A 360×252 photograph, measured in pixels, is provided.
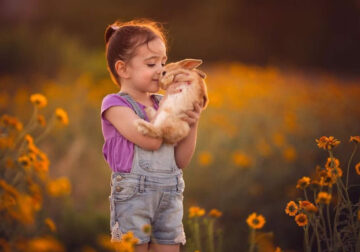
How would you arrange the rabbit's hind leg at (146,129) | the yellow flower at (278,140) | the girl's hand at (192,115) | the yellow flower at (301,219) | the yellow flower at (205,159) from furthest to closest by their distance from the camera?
the yellow flower at (278,140), the yellow flower at (205,159), the yellow flower at (301,219), the girl's hand at (192,115), the rabbit's hind leg at (146,129)

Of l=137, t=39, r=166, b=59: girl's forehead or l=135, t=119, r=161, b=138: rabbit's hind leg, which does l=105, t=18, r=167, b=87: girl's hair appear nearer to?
l=137, t=39, r=166, b=59: girl's forehead

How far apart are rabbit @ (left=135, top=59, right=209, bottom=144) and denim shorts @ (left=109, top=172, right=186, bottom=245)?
19 centimetres

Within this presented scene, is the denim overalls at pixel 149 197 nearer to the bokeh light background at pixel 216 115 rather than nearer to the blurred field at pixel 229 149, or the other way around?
the bokeh light background at pixel 216 115

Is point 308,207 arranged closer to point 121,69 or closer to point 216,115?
point 121,69

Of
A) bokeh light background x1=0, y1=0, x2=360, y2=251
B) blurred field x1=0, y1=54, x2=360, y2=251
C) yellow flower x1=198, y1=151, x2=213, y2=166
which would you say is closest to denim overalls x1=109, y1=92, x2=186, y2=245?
bokeh light background x1=0, y1=0, x2=360, y2=251

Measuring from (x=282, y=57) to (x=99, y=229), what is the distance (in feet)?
25.5

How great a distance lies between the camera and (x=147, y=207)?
1774 millimetres

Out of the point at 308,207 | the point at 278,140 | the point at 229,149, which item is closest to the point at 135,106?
the point at 308,207

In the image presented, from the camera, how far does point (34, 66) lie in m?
5.49

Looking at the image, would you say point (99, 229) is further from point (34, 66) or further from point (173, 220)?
point (34, 66)

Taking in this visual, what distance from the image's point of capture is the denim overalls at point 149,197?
5.78ft

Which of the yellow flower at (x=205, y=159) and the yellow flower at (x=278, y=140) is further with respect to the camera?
the yellow flower at (x=278, y=140)

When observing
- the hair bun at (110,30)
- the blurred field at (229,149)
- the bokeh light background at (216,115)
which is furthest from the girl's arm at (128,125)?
the blurred field at (229,149)

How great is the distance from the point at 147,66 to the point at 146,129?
0.31m
